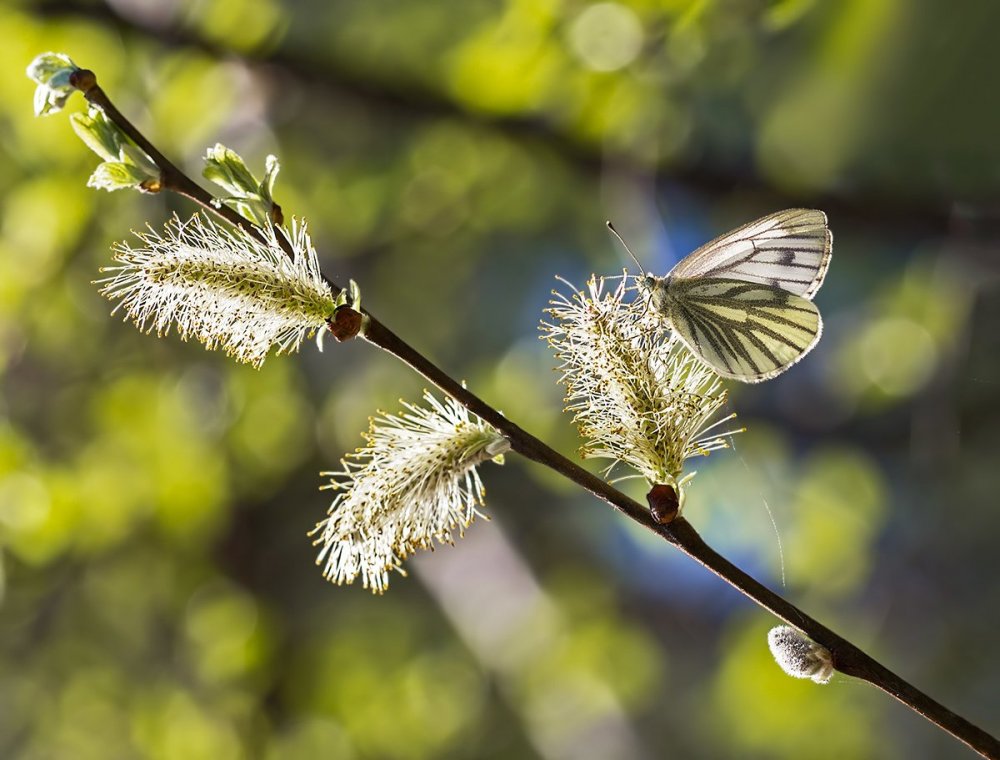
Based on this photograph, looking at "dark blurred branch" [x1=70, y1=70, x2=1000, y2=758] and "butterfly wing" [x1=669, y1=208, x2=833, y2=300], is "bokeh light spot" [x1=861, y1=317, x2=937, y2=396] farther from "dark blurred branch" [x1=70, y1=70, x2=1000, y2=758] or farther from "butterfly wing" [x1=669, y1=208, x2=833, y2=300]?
"dark blurred branch" [x1=70, y1=70, x2=1000, y2=758]

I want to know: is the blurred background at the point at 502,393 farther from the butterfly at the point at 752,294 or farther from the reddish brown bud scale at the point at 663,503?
the reddish brown bud scale at the point at 663,503

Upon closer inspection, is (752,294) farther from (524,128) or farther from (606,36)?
(524,128)

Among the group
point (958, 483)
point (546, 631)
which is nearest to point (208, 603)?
point (546, 631)

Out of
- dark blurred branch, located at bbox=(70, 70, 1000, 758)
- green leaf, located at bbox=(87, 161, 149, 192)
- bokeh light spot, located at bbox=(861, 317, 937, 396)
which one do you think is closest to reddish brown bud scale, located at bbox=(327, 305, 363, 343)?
dark blurred branch, located at bbox=(70, 70, 1000, 758)

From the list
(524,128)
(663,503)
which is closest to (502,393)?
(524,128)

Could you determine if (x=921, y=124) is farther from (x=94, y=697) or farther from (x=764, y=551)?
(x=94, y=697)

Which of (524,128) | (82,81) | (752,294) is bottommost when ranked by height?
(82,81)
